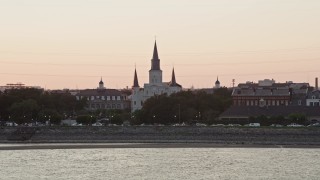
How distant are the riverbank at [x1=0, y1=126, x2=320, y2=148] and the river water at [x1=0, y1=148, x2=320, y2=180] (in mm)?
6207

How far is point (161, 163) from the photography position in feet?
195

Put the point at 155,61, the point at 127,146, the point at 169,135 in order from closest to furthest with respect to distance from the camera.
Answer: the point at 127,146, the point at 169,135, the point at 155,61

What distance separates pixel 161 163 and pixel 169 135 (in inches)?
969

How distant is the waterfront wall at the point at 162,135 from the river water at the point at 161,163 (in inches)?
269

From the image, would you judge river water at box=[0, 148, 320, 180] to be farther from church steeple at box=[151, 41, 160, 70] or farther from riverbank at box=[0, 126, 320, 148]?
church steeple at box=[151, 41, 160, 70]

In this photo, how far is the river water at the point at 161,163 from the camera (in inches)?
2026

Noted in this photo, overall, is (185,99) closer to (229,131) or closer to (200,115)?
(200,115)

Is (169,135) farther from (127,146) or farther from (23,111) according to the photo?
(23,111)

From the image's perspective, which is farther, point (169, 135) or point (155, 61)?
point (155, 61)

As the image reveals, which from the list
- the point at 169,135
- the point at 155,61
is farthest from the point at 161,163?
the point at 155,61

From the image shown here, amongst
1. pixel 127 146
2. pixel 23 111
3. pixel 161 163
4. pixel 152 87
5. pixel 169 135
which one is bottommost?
pixel 161 163

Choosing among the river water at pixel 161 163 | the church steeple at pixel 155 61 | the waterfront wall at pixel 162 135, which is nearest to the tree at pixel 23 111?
the waterfront wall at pixel 162 135

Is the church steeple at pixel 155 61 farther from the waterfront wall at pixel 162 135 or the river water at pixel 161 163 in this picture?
the river water at pixel 161 163

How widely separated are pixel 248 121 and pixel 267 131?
14.3 m
